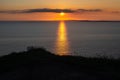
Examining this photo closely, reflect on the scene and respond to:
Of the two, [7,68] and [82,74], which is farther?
[7,68]

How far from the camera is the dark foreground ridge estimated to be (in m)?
12.8

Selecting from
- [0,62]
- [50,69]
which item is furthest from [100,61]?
[0,62]

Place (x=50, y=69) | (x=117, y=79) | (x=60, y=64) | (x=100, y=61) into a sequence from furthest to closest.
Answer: (x=100, y=61), (x=60, y=64), (x=50, y=69), (x=117, y=79)

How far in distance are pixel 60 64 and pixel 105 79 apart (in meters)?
3.03

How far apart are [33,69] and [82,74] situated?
229cm

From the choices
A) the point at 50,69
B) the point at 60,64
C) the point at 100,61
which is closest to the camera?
the point at 50,69

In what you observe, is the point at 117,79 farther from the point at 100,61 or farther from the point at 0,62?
the point at 0,62

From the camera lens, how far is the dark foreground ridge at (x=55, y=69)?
1278 cm

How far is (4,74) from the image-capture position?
13906 millimetres

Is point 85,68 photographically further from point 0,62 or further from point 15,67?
point 0,62

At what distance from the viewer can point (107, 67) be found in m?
15.0

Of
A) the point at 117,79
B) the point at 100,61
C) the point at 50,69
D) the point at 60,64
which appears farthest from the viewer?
the point at 100,61

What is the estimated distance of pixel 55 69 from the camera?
13789 mm

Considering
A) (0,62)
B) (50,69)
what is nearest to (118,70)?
(50,69)
